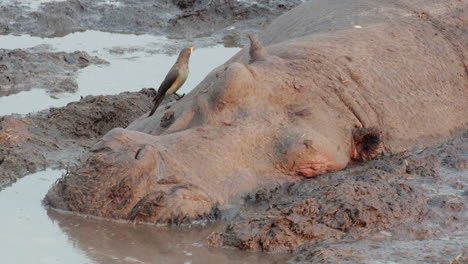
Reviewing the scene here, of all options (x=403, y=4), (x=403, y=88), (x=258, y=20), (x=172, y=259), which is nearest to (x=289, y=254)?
(x=172, y=259)

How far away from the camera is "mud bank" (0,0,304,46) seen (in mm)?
15117

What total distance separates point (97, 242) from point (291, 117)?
186 cm

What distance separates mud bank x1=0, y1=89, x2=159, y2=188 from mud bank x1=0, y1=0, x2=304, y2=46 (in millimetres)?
4608

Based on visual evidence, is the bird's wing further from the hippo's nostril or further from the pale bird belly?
the hippo's nostril

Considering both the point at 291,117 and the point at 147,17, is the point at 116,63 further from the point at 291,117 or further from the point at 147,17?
the point at 291,117

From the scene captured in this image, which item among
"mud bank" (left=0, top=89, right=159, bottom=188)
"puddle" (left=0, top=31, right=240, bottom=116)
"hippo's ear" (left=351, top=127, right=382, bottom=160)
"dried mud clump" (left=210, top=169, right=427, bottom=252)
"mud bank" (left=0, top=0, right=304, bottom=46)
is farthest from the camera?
"mud bank" (left=0, top=0, right=304, bottom=46)

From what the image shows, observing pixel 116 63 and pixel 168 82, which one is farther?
pixel 116 63

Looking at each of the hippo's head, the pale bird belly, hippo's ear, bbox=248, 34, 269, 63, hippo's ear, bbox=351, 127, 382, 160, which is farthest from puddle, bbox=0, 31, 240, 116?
hippo's ear, bbox=351, 127, 382, 160

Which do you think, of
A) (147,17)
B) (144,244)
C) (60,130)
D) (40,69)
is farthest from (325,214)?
(147,17)

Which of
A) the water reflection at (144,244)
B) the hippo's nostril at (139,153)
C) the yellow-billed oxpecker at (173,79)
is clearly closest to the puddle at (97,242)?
the water reflection at (144,244)

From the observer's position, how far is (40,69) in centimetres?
1238

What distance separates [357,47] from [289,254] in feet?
9.22

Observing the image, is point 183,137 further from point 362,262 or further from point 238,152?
point 362,262

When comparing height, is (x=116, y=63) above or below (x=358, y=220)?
below
